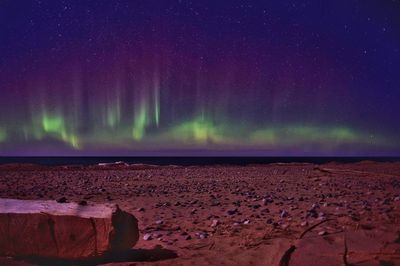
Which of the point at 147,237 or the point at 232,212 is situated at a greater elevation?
the point at 232,212

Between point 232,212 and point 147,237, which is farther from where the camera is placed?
point 232,212

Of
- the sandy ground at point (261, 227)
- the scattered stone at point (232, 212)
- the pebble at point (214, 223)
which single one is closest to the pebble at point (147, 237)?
the sandy ground at point (261, 227)

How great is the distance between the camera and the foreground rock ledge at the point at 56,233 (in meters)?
5.14

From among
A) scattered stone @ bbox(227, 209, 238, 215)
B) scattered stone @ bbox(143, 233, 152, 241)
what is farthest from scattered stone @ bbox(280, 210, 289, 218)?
scattered stone @ bbox(143, 233, 152, 241)

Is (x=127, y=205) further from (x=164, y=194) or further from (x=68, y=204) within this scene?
(x=68, y=204)

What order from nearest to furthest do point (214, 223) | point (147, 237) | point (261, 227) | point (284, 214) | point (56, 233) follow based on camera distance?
point (56, 233)
point (147, 237)
point (261, 227)
point (214, 223)
point (284, 214)

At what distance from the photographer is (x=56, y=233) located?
5156 mm

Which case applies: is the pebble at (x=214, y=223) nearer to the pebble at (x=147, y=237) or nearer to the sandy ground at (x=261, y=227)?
the sandy ground at (x=261, y=227)

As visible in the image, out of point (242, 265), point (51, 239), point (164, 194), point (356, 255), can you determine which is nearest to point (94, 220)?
point (51, 239)

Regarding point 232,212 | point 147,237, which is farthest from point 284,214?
point 147,237

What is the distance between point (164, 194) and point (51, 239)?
7.07m

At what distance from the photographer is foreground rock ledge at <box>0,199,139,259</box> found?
5141mm

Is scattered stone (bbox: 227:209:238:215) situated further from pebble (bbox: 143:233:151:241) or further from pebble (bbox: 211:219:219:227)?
pebble (bbox: 143:233:151:241)

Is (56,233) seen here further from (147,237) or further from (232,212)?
(232,212)
